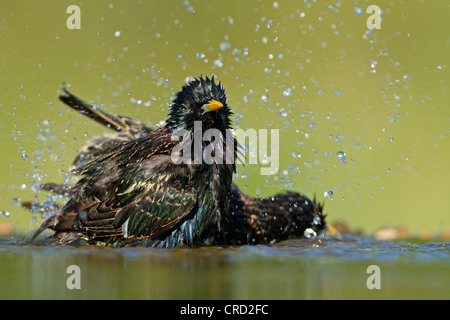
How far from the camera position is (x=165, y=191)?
5332 mm

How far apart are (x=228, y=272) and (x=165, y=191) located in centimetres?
131

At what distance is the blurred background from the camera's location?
8.73 m

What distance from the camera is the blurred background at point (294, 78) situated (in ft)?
28.6

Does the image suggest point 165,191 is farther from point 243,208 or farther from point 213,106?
point 243,208

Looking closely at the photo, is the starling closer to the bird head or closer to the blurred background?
the bird head

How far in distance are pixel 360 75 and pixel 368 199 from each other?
2.44 meters

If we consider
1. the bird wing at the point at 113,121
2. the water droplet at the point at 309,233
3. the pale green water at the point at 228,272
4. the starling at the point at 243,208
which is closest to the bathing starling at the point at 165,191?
the pale green water at the point at 228,272

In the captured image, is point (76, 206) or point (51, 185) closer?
point (76, 206)

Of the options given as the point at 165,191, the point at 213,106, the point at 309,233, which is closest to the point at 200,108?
the point at 213,106

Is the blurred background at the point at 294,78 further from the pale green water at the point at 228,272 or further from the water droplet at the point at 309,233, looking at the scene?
the pale green water at the point at 228,272

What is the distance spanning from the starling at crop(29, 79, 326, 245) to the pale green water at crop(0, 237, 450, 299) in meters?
0.54
